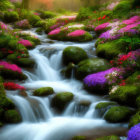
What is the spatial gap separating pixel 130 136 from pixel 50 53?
26.0 feet

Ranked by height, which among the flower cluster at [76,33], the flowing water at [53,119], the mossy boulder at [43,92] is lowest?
the flowing water at [53,119]

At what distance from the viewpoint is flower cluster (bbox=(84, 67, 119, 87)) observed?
8430 mm

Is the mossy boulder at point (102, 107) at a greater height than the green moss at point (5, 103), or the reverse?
the green moss at point (5, 103)

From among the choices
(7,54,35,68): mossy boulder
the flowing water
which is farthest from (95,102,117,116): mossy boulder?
(7,54,35,68): mossy boulder

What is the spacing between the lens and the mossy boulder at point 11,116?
20.3 feet

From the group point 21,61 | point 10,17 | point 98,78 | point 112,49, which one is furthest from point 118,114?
point 10,17

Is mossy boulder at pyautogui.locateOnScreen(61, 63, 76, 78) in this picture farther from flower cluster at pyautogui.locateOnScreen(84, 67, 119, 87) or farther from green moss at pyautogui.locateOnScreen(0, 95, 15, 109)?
green moss at pyautogui.locateOnScreen(0, 95, 15, 109)

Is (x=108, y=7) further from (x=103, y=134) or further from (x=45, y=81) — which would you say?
(x=103, y=134)

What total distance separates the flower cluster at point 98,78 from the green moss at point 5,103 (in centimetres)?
332

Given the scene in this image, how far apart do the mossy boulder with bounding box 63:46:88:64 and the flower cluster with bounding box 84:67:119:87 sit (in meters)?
1.70

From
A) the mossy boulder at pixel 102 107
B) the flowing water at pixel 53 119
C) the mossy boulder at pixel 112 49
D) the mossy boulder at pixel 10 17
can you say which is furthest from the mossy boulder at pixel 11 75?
the mossy boulder at pixel 10 17

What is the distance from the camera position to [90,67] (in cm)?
945

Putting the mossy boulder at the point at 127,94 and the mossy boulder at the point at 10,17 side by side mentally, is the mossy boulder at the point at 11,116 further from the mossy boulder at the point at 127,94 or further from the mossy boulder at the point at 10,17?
the mossy boulder at the point at 10,17

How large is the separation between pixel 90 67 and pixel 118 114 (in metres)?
3.50
